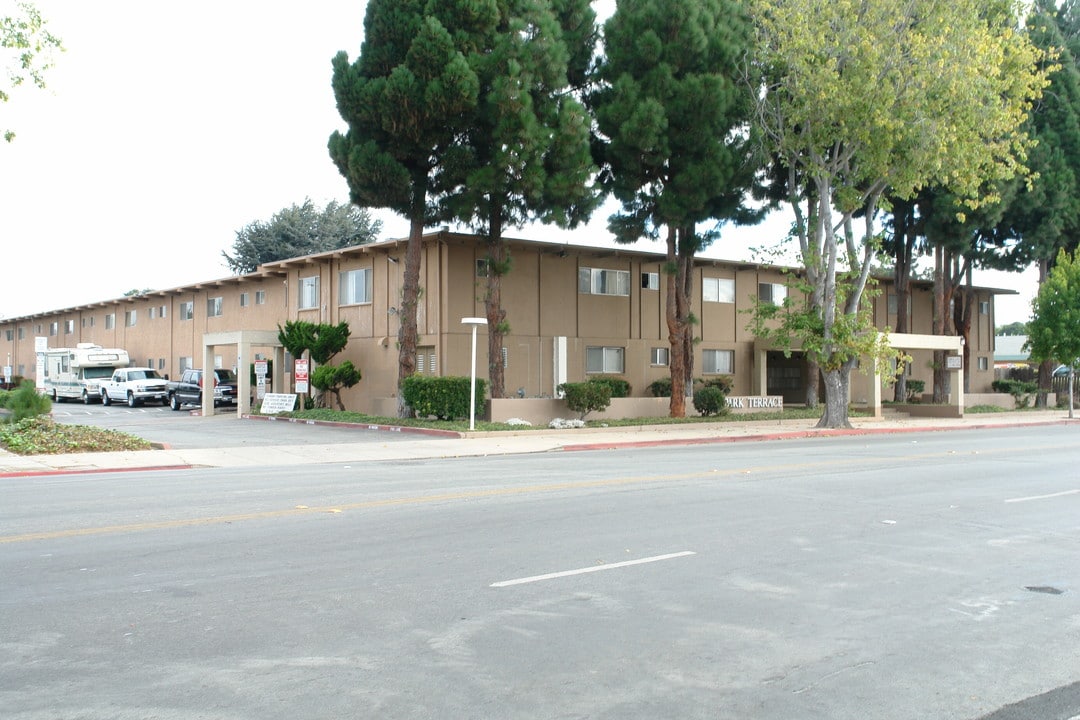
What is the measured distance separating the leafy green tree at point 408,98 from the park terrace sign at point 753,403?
13747mm

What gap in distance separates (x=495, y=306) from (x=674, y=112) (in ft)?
27.1

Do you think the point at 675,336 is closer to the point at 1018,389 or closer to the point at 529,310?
the point at 529,310

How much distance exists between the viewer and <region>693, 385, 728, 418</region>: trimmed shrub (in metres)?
35.0

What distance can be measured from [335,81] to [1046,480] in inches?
896

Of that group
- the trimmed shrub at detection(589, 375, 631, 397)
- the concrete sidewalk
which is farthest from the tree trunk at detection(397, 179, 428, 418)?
the trimmed shrub at detection(589, 375, 631, 397)

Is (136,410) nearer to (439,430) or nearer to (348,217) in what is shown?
(439,430)

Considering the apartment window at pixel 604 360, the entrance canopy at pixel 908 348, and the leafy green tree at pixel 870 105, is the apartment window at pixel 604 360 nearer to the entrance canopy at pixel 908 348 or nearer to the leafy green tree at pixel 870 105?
the entrance canopy at pixel 908 348

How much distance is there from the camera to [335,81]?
98.2ft

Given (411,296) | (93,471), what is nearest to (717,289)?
(411,296)

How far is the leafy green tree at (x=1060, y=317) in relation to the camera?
41.5 metres

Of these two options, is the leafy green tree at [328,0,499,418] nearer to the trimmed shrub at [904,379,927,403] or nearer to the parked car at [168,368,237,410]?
the parked car at [168,368,237,410]

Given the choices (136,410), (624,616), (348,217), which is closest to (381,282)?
(136,410)

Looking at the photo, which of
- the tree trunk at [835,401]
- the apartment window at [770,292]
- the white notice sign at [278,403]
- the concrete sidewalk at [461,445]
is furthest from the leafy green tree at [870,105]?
the white notice sign at [278,403]

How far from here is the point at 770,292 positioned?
43688 millimetres
